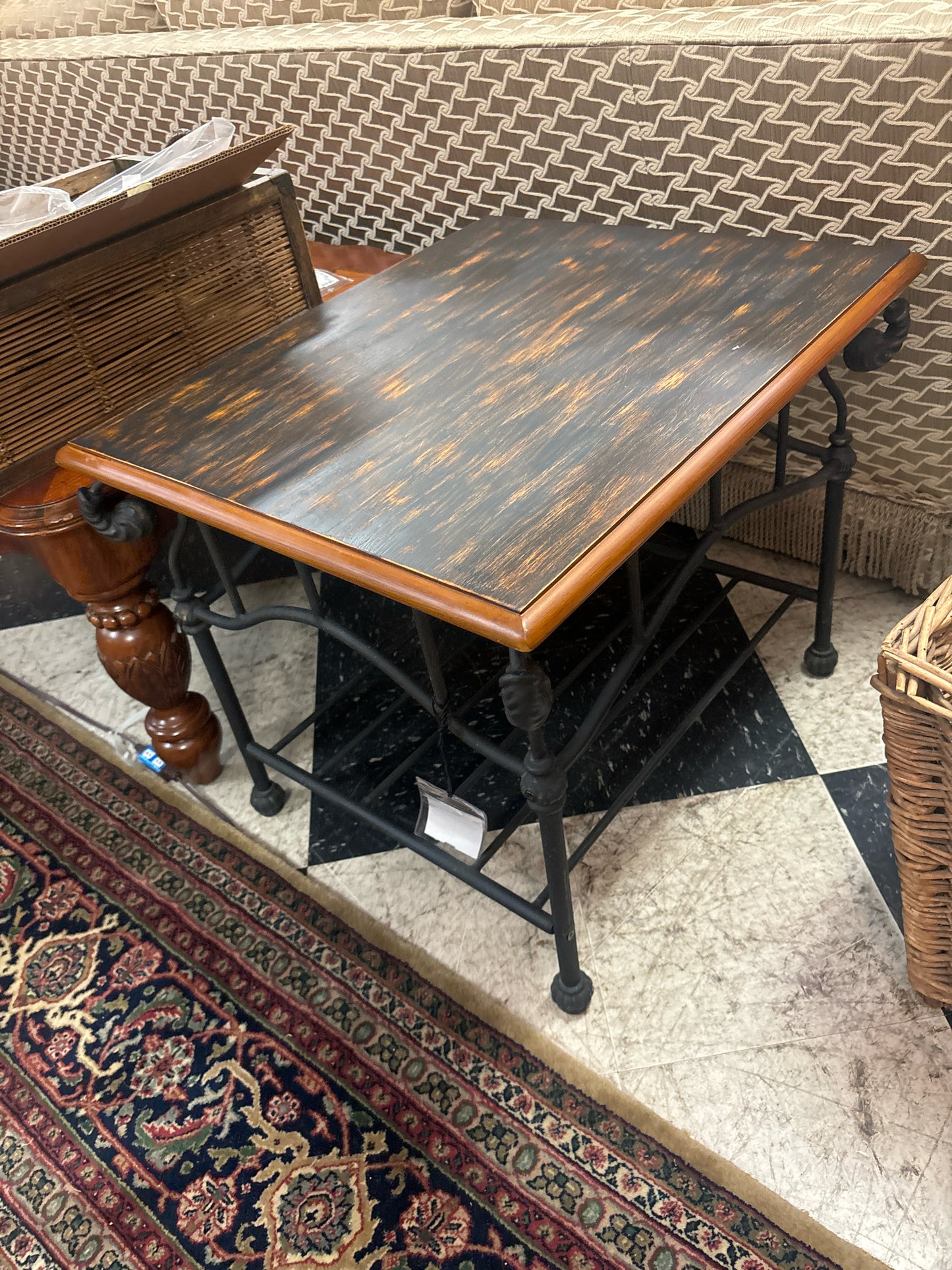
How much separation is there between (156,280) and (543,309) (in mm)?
412

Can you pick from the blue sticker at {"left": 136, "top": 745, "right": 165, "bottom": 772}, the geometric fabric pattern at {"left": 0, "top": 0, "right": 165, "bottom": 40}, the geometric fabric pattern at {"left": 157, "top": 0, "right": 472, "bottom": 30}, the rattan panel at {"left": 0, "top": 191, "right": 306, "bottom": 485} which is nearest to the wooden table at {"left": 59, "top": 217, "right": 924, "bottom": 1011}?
the rattan panel at {"left": 0, "top": 191, "right": 306, "bottom": 485}

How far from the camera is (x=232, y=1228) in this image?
2.62 ft

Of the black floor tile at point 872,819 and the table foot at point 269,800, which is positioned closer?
the black floor tile at point 872,819

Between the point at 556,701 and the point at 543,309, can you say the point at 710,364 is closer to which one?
the point at 543,309

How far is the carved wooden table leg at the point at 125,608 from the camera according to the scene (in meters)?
0.93

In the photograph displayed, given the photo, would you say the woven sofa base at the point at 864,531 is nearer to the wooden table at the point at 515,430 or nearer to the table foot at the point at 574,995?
the wooden table at the point at 515,430

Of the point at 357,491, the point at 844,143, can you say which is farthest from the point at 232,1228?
the point at 844,143

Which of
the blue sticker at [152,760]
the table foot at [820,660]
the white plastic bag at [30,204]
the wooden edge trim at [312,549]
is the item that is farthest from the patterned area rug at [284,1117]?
the white plastic bag at [30,204]

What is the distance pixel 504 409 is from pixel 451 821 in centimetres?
37

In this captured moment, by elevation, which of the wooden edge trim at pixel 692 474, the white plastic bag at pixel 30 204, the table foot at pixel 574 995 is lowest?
the table foot at pixel 574 995

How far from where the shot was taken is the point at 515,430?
76 centimetres

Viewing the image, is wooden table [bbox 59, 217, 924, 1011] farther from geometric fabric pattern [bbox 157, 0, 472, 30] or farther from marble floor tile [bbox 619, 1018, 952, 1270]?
geometric fabric pattern [bbox 157, 0, 472, 30]

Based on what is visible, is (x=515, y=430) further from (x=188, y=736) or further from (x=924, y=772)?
(x=188, y=736)

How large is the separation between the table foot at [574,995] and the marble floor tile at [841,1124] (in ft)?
0.24
